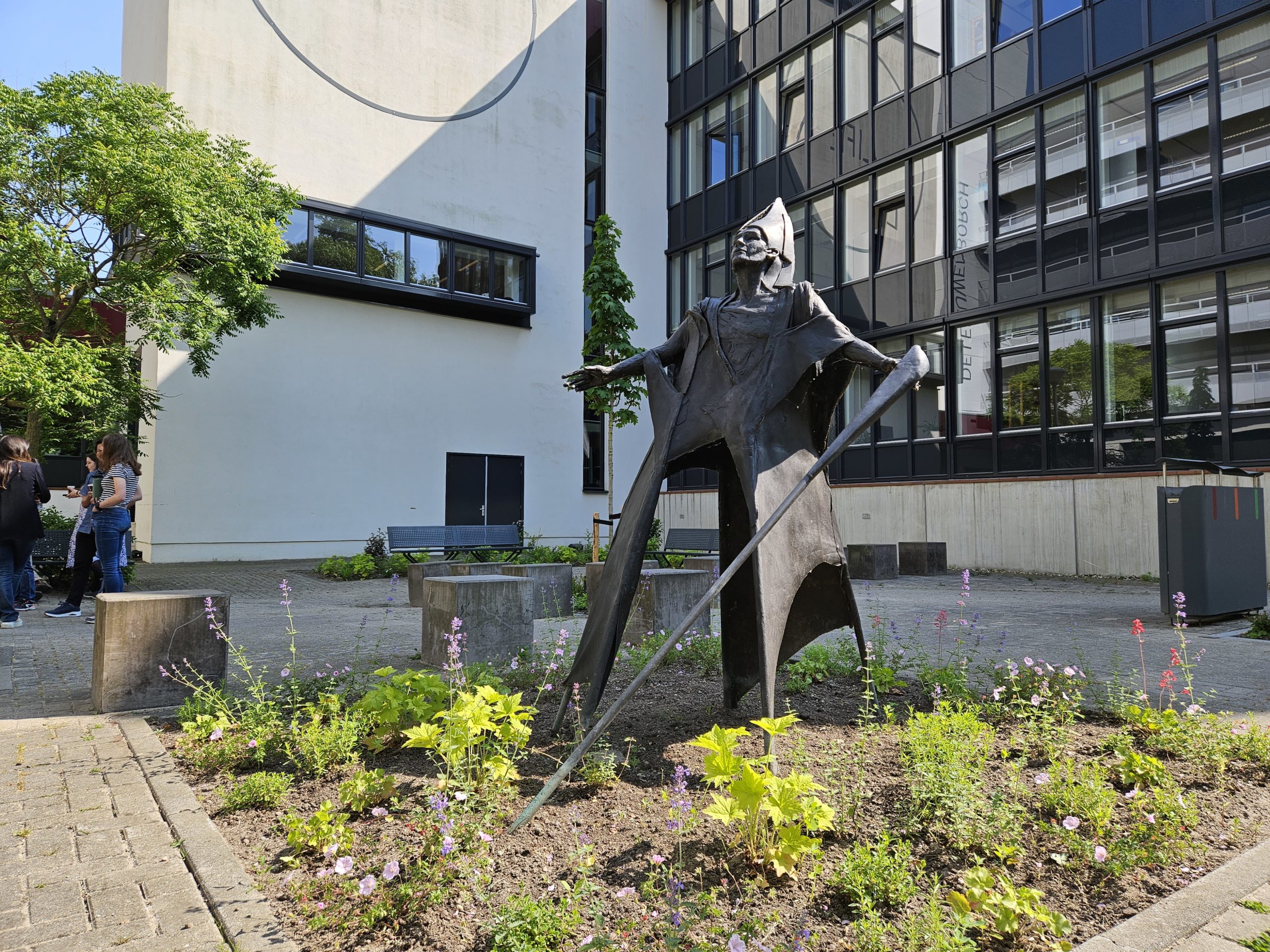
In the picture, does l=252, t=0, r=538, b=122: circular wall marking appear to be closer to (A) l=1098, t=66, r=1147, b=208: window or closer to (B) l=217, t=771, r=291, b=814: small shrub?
(A) l=1098, t=66, r=1147, b=208: window

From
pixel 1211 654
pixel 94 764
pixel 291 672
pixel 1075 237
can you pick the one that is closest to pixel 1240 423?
pixel 1075 237

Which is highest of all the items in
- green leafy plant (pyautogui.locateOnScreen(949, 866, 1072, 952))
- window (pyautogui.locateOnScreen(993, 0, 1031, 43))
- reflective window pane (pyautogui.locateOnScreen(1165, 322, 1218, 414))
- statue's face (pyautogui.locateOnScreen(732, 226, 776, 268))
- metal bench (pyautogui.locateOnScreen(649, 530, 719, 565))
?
window (pyautogui.locateOnScreen(993, 0, 1031, 43))

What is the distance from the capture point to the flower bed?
93.7 inches

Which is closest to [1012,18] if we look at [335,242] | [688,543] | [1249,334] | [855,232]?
[855,232]

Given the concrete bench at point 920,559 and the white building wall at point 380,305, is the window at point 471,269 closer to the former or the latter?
the white building wall at point 380,305

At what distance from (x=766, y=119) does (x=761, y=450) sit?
2097 cm

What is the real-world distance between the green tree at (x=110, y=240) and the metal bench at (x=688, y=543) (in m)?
9.20

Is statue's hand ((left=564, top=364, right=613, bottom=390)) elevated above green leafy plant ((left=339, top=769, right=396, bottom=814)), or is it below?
above

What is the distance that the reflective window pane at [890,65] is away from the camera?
18594mm

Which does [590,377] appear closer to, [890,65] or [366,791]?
[366,791]

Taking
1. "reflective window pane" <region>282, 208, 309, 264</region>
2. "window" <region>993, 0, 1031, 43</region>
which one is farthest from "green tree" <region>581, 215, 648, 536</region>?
"window" <region>993, 0, 1031, 43</region>

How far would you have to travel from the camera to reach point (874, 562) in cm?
1458

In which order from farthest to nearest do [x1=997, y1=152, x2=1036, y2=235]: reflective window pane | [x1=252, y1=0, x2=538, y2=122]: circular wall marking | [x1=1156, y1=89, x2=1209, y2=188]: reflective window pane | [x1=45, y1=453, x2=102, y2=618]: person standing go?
[x1=252, y1=0, x2=538, y2=122]: circular wall marking, [x1=997, y1=152, x2=1036, y2=235]: reflective window pane, [x1=1156, y1=89, x2=1209, y2=188]: reflective window pane, [x1=45, y1=453, x2=102, y2=618]: person standing

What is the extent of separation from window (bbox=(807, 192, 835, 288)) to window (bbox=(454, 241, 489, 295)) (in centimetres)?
878
